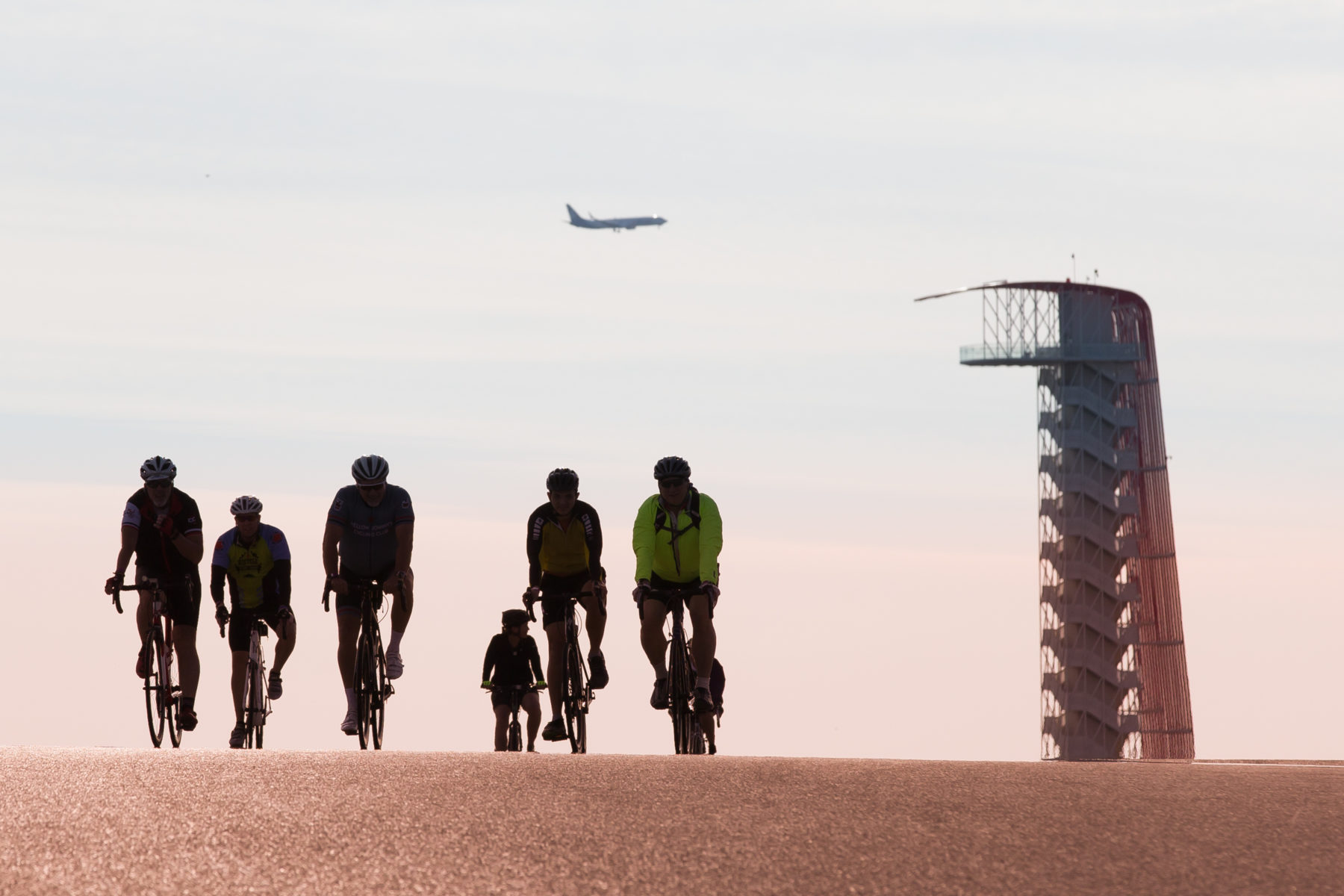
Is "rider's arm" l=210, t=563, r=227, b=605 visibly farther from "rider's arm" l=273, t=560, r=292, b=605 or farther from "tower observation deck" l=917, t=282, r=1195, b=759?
"tower observation deck" l=917, t=282, r=1195, b=759

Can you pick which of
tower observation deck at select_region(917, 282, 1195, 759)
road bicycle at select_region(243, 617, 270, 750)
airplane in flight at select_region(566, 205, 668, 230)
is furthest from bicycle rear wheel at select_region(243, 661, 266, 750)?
airplane in flight at select_region(566, 205, 668, 230)

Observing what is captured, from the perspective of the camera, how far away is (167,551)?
1548 centimetres

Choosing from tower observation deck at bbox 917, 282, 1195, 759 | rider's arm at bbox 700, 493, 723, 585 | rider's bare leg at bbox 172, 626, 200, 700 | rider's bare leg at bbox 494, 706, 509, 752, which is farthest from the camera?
tower observation deck at bbox 917, 282, 1195, 759

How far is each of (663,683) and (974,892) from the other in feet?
24.8

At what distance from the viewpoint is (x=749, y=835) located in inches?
313

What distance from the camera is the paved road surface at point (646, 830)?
723 centimetres

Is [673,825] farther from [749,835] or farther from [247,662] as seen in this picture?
[247,662]

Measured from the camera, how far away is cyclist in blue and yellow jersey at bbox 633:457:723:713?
14234 millimetres

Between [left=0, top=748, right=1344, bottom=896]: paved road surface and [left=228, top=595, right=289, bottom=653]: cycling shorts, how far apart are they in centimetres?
604

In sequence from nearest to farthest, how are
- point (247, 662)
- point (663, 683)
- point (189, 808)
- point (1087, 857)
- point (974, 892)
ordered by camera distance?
point (974, 892) → point (1087, 857) → point (189, 808) → point (663, 683) → point (247, 662)

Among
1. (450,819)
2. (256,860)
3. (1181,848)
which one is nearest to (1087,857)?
(1181,848)

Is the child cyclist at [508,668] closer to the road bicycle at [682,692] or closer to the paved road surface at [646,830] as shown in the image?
the road bicycle at [682,692]

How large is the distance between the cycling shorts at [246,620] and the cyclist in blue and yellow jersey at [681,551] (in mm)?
3520

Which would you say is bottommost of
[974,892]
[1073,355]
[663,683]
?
[974,892]
